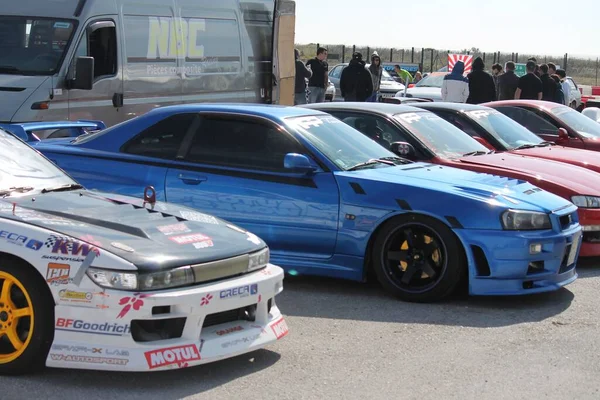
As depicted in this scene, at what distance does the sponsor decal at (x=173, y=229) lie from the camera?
205 inches

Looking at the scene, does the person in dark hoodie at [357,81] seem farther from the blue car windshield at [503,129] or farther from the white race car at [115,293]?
the white race car at [115,293]

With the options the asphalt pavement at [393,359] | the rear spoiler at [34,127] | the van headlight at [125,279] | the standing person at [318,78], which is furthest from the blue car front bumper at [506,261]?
the standing person at [318,78]

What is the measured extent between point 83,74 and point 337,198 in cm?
489

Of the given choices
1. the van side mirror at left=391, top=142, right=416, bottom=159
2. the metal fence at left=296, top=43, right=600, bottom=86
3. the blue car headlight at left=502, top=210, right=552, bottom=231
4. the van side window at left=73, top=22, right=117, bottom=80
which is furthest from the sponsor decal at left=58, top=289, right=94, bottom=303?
the metal fence at left=296, top=43, right=600, bottom=86

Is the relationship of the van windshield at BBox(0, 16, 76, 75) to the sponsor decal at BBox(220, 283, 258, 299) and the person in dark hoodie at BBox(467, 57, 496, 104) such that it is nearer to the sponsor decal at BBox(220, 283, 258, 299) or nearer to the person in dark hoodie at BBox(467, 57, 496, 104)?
the sponsor decal at BBox(220, 283, 258, 299)

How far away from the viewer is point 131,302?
470 centimetres

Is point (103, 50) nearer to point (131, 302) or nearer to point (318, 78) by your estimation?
point (131, 302)

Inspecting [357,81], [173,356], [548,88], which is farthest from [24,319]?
[548,88]

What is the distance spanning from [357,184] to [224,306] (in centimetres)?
240

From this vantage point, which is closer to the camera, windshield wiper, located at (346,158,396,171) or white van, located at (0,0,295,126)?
windshield wiper, located at (346,158,396,171)

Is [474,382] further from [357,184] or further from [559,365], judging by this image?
[357,184]

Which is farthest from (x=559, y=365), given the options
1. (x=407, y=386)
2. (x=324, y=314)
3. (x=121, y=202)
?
(x=121, y=202)

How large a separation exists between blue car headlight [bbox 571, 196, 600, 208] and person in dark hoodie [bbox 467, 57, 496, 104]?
8227 millimetres

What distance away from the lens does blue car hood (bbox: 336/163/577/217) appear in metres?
6.95
